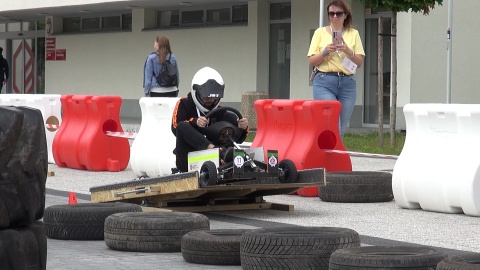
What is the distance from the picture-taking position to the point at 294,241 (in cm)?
704

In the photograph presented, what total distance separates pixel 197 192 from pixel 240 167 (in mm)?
429

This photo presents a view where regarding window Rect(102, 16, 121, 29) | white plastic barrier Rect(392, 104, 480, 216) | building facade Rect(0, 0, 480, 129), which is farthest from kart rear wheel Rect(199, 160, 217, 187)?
window Rect(102, 16, 121, 29)

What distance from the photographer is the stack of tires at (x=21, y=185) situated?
4.68m

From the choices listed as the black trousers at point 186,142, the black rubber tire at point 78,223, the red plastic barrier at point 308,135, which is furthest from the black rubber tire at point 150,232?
the red plastic barrier at point 308,135

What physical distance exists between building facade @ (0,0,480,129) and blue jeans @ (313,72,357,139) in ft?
38.1

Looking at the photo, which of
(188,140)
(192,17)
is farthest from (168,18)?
(188,140)

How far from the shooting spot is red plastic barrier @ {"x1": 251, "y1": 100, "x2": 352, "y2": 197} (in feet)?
41.3

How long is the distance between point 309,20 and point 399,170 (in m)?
17.9

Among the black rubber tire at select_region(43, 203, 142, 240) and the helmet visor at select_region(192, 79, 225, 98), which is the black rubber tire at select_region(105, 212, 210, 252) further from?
the helmet visor at select_region(192, 79, 225, 98)

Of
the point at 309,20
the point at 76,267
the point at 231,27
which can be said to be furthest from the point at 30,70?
the point at 76,267

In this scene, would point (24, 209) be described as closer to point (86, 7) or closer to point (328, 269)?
point (328, 269)

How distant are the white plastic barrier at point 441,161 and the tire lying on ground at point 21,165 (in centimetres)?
643

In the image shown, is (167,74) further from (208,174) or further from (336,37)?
(208,174)

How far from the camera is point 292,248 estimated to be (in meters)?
7.01
